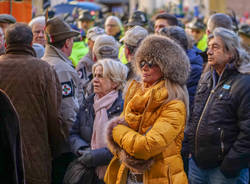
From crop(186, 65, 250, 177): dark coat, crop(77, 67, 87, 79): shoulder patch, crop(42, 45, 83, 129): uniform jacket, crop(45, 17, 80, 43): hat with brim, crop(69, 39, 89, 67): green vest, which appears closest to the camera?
crop(186, 65, 250, 177): dark coat

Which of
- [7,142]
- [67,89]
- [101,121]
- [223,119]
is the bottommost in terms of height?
[101,121]

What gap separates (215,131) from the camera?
13.1 ft

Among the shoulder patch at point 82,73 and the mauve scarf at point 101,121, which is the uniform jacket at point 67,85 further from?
the shoulder patch at point 82,73

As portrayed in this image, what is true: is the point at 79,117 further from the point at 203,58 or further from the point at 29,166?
the point at 203,58

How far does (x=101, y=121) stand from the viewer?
437 centimetres

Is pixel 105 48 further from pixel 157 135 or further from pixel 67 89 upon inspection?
pixel 157 135

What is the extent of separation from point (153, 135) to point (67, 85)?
1.87 meters

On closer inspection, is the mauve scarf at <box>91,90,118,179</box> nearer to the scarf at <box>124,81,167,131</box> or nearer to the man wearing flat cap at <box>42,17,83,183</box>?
the man wearing flat cap at <box>42,17,83,183</box>

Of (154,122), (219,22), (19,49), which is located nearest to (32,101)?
(19,49)

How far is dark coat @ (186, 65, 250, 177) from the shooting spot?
390 centimetres

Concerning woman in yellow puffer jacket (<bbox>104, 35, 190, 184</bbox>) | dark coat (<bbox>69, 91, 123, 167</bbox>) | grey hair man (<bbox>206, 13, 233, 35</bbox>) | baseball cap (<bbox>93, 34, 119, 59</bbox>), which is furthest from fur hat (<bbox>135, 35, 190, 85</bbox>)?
grey hair man (<bbox>206, 13, 233, 35</bbox>)

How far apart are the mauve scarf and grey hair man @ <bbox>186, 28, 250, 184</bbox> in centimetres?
86

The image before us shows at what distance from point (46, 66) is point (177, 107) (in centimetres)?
165

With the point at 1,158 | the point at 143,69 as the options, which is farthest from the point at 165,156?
the point at 1,158
